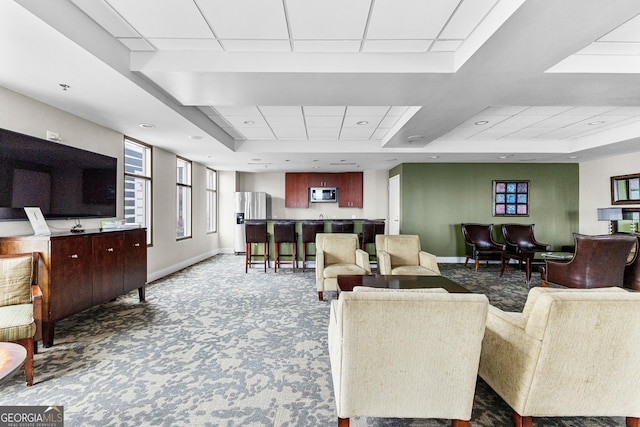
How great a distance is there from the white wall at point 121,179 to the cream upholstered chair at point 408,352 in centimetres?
351

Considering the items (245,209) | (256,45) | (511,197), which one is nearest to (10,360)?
(256,45)

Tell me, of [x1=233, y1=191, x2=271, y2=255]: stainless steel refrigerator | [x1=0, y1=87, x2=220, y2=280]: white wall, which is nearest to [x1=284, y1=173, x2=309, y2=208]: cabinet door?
[x1=233, y1=191, x2=271, y2=255]: stainless steel refrigerator

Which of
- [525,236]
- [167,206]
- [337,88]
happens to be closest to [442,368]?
[337,88]

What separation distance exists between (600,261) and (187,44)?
5346 mm

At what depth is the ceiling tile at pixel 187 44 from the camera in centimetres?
241

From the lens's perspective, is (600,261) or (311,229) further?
(311,229)

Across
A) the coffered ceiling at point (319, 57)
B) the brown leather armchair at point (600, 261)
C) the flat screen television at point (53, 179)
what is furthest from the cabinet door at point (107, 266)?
the brown leather armchair at point (600, 261)

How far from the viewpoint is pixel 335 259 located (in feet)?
14.8

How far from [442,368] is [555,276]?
3836mm

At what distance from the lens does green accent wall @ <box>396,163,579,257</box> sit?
23.3 ft

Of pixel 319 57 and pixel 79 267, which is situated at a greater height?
pixel 319 57

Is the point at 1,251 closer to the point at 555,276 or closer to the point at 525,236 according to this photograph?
the point at 555,276

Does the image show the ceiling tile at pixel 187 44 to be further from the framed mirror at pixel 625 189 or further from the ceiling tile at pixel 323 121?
the framed mirror at pixel 625 189

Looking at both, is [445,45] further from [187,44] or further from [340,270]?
[340,270]
